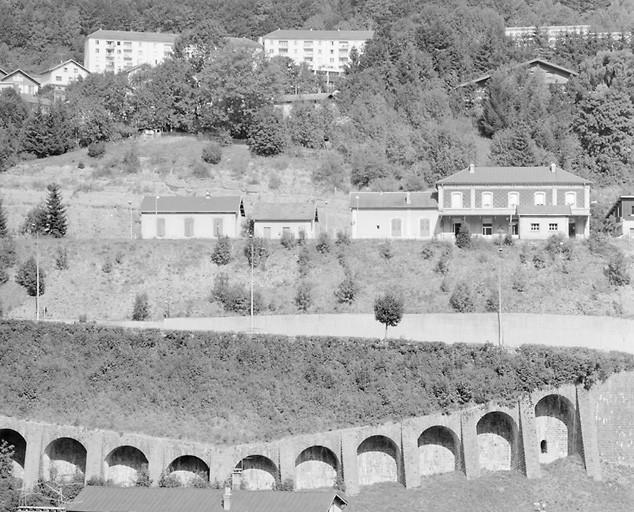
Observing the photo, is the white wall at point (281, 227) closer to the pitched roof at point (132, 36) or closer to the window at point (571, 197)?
the window at point (571, 197)

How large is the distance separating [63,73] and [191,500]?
75.7 m

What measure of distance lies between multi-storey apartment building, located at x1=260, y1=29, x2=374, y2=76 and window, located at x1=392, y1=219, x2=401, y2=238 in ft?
156

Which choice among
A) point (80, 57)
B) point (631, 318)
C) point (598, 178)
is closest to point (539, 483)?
point (631, 318)

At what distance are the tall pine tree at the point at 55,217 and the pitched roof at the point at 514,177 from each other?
18.3 m

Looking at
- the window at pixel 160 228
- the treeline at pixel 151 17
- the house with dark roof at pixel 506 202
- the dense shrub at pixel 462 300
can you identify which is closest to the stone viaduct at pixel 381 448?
the dense shrub at pixel 462 300

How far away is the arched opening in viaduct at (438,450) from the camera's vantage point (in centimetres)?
5888

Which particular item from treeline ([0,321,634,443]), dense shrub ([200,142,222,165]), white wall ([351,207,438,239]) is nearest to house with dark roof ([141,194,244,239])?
white wall ([351,207,438,239])

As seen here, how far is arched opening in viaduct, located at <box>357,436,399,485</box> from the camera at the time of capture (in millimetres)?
58156

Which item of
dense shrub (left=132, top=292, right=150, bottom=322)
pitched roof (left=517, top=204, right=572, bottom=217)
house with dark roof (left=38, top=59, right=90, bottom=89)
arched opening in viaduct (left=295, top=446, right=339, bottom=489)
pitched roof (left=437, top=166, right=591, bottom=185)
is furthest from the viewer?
house with dark roof (left=38, top=59, right=90, bottom=89)

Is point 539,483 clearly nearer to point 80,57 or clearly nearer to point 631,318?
point 631,318

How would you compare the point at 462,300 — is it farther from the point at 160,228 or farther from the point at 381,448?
the point at 160,228

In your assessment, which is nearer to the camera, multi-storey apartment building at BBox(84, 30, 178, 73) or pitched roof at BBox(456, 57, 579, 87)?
pitched roof at BBox(456, 57, 579, 87)

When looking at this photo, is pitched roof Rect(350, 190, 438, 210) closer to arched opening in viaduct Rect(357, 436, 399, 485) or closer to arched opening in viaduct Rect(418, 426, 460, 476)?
arched opening in viaduct Rect(418, 426, 460, 476)

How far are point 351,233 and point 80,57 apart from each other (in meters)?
60.2
